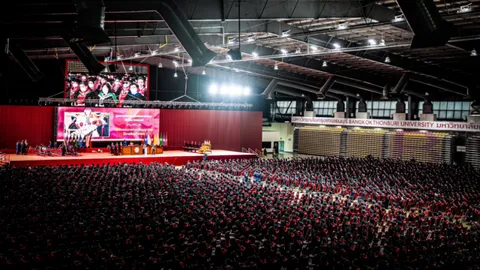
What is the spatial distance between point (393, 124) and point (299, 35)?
58.9 feet

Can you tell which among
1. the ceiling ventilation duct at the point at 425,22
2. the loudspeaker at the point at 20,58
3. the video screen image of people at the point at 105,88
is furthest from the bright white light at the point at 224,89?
the ceiling ventilation duct at the point at 425,22

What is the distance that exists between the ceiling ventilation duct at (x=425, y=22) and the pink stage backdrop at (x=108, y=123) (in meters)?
25.0

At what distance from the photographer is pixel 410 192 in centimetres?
1883

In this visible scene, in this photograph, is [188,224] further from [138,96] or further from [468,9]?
[138,96]

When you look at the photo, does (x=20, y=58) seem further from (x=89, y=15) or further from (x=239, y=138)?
(x=239, y=138)

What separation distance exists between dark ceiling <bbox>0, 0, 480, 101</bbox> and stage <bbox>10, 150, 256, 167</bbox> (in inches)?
259

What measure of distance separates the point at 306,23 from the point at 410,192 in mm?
9491

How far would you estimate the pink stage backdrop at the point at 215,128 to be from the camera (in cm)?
3425

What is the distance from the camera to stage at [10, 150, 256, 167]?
2447 centimetres

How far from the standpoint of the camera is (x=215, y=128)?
36.3 metres

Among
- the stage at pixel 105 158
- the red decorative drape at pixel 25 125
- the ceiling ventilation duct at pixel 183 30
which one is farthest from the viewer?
the red decorative drape at pixel 25 125

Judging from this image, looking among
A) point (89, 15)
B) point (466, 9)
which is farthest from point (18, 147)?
point (466, 9)

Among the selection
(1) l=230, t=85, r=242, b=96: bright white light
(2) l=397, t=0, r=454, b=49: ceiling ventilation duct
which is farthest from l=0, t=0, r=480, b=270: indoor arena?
(1) l=230, t=85, r=242, b=96: bright white light

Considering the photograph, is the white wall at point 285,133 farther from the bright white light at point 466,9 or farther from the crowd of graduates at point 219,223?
the bright white light at point 466,9
